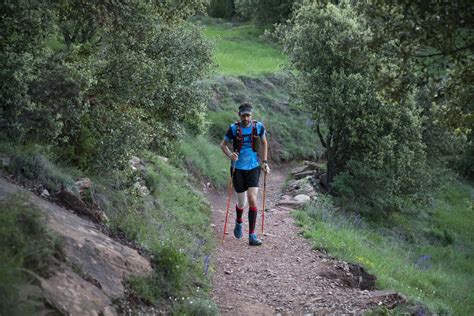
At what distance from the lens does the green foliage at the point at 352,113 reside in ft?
58.7

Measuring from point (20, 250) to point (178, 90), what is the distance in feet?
29.1

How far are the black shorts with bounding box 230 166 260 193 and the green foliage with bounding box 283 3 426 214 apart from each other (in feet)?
24.4

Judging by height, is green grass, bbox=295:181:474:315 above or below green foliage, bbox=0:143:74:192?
below

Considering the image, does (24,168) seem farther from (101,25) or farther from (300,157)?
(300,157)

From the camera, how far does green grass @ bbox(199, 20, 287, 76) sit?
32750mm

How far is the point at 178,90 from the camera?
44.9 feet

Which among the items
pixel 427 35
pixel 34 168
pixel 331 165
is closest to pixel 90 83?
pixel 34 168

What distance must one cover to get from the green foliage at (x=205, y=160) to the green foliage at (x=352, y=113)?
3.52 m

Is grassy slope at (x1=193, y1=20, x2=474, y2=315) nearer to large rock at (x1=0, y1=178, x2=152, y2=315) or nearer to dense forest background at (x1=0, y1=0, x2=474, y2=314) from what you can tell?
dense forest background at (x1=0, y1=0, x2=474, y2=314)

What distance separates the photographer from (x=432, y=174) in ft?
71.1

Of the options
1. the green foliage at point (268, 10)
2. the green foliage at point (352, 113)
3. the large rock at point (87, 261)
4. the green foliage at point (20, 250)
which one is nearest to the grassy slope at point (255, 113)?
the green foliage at point (352, 113)

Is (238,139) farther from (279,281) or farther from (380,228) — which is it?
(380,228)

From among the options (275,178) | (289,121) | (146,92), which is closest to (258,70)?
(289,121)

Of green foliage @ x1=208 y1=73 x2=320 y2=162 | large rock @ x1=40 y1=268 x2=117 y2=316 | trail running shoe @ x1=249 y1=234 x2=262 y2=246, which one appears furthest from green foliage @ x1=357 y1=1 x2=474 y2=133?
green foliage @ x1=208 y1=73 x2=320 y2=162
